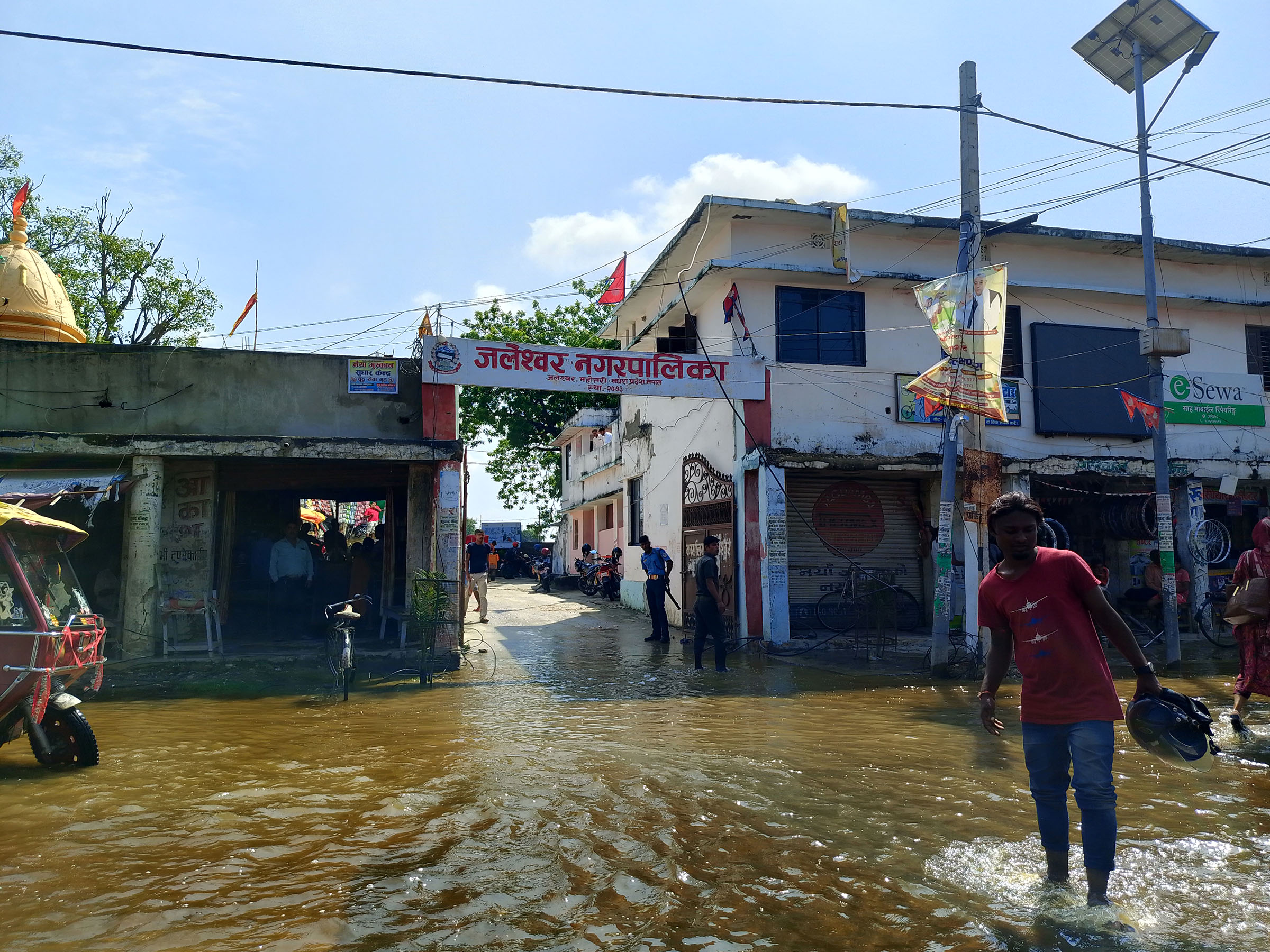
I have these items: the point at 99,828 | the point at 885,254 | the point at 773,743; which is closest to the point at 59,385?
the point at 99,828

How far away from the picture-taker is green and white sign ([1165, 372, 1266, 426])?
18.0 meters

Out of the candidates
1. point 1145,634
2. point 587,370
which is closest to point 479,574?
point 587,370

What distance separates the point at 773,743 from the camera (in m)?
7.72

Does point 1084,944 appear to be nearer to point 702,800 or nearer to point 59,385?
point 702,800

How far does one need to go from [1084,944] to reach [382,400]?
12.1 metres

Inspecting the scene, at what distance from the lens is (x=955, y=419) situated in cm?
1267

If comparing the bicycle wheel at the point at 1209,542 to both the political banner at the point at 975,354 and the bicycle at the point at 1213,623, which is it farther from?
the political banner at the point at 975,354

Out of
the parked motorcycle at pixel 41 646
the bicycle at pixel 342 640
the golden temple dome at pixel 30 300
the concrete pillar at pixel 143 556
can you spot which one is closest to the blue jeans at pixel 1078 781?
the parked motorcycle at pixel 41 646

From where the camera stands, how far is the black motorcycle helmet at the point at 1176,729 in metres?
4.14

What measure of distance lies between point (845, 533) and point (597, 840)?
42.0 ft

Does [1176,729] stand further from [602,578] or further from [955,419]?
[602,578]

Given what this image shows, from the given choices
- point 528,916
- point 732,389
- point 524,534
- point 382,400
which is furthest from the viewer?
point 524,534

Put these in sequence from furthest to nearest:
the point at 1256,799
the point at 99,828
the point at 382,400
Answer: the point at 382,400
the point at 1256,799
the point at 99,828

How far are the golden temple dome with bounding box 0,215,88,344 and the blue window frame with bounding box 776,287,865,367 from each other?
11.7 m
